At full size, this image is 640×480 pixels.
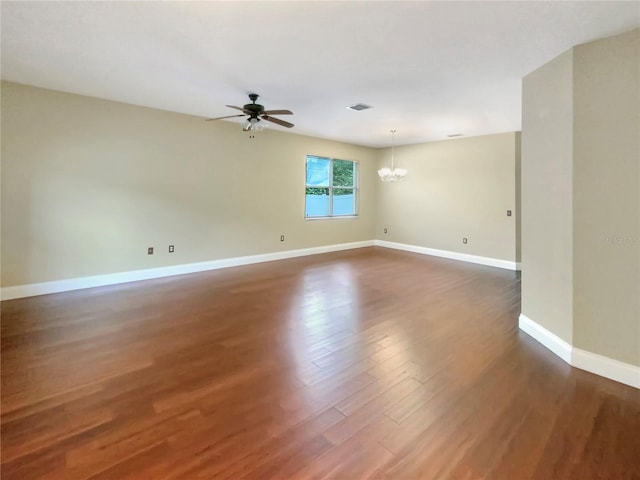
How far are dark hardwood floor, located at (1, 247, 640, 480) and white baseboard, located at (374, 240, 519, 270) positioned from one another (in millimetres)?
2511

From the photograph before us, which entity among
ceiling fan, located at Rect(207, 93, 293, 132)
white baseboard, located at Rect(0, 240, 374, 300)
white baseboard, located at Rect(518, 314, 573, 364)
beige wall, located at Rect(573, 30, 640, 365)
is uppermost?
ceiling fan, located at Rect(207, 93, 293, 132)

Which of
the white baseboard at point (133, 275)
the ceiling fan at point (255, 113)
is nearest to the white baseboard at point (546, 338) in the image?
the ceiling fan at point (255, 113)

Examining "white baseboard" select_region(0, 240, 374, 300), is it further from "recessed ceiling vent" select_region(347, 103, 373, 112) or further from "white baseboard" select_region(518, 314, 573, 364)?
"white baseboard" select_region(518, 314, 573, 364)

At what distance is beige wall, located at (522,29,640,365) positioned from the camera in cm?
222

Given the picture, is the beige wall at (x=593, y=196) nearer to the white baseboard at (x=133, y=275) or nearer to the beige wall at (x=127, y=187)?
the beige wall at (x=127, y=187)

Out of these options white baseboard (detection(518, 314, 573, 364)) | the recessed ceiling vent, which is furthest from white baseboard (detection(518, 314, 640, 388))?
the recessed ceiling vent

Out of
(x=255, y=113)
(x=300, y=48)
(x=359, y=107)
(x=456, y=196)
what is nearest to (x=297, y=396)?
(x=300, y=48)

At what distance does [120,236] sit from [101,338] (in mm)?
2188

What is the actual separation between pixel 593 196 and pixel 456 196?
446 cm

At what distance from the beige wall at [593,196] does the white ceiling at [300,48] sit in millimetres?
248

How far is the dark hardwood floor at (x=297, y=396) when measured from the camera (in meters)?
1.51

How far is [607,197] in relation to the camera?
2.31 metres

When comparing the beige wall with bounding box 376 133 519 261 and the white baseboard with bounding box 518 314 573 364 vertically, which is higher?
the beige wall with bounding box 376 133 519 261

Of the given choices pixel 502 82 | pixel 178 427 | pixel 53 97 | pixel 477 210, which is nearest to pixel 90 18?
pixel 53 97
